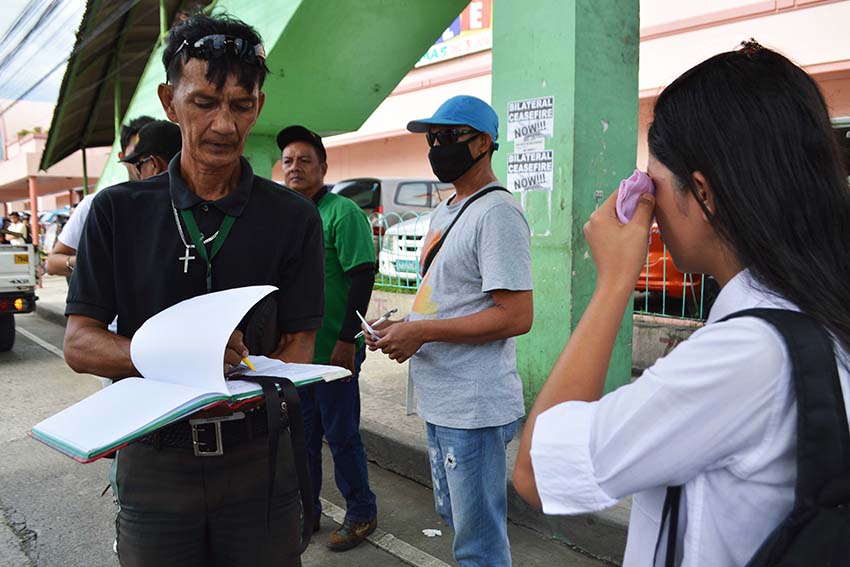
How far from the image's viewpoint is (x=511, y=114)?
14.6ft

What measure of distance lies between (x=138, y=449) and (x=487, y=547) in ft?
3.64

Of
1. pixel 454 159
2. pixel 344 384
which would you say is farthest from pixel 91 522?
pixel 454 159

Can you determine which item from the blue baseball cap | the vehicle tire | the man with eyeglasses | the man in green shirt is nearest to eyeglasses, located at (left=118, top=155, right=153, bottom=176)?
the man with eyeglasses

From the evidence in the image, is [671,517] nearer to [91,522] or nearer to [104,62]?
[91,522]

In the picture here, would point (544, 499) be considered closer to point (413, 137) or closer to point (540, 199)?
point (540, 199)

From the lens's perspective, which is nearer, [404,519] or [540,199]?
[404,519]

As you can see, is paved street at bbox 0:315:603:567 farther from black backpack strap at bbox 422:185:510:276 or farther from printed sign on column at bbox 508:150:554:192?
printed sign on column at bbox 508:150:554:192

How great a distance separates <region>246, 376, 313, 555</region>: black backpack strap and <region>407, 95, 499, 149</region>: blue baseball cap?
1.29 m

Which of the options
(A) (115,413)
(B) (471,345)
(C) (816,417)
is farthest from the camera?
(B) (471,345)

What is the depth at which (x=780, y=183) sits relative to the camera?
0.95 meters

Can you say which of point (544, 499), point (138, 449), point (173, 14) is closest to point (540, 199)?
point (138, 449)

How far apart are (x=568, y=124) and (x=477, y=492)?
8.83 ft

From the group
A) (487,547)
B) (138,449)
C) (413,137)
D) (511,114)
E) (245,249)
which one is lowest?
(487,547)

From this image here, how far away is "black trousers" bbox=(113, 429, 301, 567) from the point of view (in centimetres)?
158
